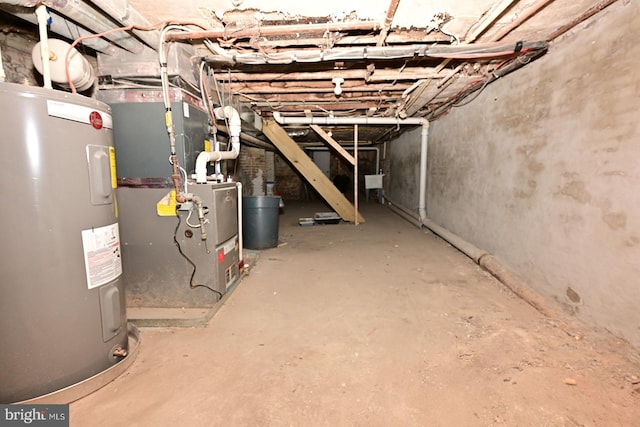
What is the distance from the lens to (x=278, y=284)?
254cm

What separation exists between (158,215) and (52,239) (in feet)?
2.75

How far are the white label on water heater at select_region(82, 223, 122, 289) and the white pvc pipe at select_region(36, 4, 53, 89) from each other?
663 millimetres

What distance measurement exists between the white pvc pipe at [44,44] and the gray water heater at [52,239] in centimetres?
23

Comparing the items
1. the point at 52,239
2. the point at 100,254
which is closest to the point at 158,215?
the point at 100,254

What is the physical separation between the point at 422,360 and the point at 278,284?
1412mm

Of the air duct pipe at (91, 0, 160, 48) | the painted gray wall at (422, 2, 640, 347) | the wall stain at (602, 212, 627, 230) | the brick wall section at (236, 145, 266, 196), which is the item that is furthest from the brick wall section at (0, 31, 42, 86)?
the brick wall section at (236, 145, 266, 196)

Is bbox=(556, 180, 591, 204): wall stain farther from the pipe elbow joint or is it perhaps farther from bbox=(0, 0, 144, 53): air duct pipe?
bbox=(0, 0, 144, 53): air duct pipe

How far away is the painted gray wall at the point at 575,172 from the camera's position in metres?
1.47

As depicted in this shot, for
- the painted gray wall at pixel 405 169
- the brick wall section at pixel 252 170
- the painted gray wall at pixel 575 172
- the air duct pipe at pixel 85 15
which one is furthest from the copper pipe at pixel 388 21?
the brick wall section at pixel 252 170

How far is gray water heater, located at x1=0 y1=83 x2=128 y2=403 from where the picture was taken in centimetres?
104

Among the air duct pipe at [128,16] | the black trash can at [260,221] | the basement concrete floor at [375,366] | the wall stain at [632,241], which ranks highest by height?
the air duct pipe at [128,16]

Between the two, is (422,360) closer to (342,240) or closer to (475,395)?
(475,395)

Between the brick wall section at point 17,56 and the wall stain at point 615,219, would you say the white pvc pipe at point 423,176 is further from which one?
the brick wall section at point 17,56

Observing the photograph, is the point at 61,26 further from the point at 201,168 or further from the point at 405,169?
the point at 405,169
